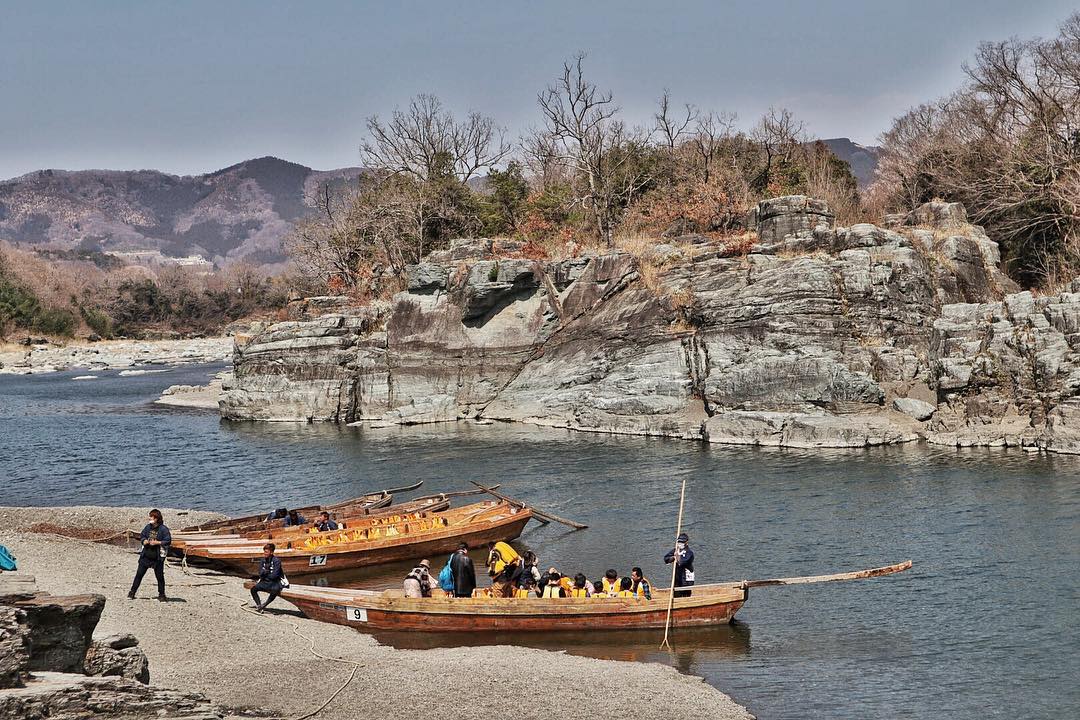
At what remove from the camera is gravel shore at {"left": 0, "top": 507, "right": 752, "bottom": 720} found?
58.6ft

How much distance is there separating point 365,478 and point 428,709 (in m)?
28.0

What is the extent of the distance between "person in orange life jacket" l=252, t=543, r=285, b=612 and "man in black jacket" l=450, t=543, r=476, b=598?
4537 mm

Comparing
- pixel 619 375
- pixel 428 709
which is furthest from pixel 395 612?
pixel 619 375

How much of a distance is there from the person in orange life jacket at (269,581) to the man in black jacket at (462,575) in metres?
4.54

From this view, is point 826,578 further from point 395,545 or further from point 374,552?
point 374,552

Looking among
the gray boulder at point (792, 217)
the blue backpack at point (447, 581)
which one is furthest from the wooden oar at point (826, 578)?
the gray boulder at point (792, 217)

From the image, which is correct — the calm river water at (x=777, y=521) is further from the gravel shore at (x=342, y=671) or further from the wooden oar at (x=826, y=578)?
the gravel shore at (x=342, y=671)

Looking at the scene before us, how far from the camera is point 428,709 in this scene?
58.1 feet

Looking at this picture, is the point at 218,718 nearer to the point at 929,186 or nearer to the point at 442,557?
the point at 442,557

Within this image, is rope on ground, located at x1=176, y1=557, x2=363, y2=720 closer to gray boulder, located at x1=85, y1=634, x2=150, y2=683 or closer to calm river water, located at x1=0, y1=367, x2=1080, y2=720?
gray boulder, located at x1=85, y1=634, x2=150, y2=683

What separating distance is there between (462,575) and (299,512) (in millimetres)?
11906

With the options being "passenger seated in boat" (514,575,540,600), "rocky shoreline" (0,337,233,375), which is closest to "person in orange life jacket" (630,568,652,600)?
"passenger seated in boat" (514,575,540,600)

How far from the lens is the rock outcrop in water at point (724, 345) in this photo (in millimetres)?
45594

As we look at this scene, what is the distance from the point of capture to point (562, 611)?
23141 mm
